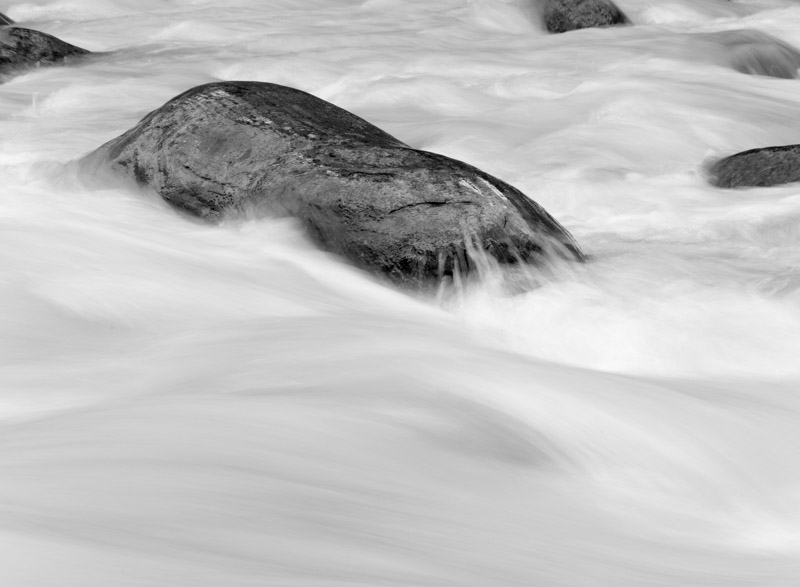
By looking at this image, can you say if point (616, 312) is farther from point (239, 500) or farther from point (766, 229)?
point (239, 500)

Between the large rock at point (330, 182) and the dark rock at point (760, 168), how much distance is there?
76.4 inches

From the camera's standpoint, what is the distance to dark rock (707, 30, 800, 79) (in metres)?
9.98

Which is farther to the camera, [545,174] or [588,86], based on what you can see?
[588,86]

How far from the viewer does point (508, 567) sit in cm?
209

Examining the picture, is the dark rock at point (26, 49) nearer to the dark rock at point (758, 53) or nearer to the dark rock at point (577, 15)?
the dark rock at point (577, 15)

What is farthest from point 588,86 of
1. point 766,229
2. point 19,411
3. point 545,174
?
point 19,411

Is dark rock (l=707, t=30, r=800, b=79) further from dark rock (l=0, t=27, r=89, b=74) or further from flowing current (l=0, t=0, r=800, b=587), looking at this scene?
dark rock (l=0, t=27, r=89, b=74)

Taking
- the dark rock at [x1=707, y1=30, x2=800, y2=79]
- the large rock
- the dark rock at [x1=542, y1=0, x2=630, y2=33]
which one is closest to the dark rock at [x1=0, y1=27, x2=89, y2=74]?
the large rock

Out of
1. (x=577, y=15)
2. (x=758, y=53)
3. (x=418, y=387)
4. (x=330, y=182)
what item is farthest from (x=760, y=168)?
(x=577, y=15)

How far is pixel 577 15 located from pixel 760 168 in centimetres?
598

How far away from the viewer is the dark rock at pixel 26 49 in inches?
361

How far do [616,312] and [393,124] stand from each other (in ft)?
12.4

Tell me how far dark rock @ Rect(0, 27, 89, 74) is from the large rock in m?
4.21

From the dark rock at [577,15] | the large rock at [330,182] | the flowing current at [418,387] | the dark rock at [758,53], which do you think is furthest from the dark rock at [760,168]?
the dark rock at [577,15]
